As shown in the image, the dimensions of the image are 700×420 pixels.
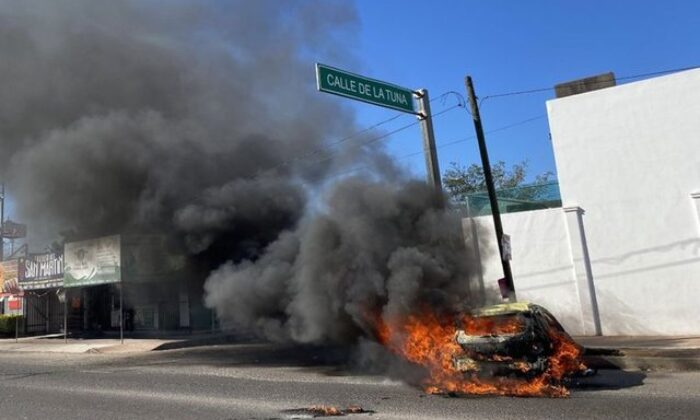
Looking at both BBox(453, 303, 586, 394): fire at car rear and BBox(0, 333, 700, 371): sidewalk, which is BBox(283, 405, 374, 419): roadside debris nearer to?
BBox(453, 303, 586, 394): fire at car rear

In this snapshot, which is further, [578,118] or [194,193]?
[194,193]

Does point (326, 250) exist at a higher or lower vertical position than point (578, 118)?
lower

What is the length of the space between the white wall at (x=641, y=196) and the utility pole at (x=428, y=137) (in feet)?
14.0

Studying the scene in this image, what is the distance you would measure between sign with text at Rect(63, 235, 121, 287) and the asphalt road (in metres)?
6.00

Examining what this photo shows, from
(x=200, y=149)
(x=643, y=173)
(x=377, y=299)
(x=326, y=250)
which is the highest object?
(x=200, y=149)

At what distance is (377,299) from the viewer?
387 inches

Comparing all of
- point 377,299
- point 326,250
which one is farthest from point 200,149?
point 377,299

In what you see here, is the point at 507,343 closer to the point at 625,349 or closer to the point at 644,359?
the point at 644,359

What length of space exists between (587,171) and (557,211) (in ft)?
3.97

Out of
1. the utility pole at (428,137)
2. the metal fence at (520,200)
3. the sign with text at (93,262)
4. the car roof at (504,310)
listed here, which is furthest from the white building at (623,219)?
the sign with text at (93,262)

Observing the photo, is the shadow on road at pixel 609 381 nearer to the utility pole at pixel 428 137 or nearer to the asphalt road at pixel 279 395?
the asphalt road at pixel 279 395

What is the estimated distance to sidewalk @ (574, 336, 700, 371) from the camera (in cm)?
961

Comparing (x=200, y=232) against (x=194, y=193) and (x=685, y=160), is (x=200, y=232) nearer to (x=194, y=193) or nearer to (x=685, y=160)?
(x=194, y=193)

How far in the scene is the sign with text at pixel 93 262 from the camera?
1852 cm
